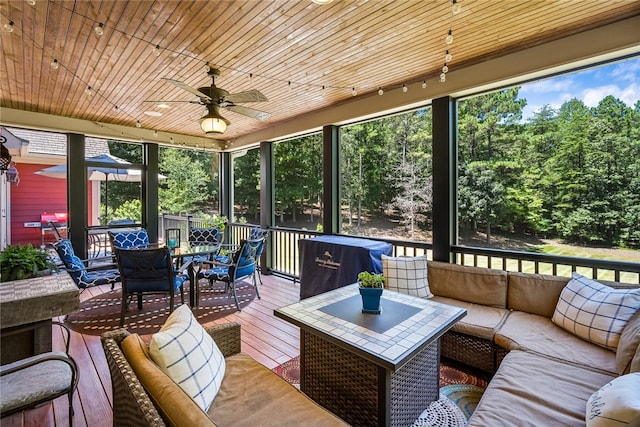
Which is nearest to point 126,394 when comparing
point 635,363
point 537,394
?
point 537,394

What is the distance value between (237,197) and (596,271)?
678cm

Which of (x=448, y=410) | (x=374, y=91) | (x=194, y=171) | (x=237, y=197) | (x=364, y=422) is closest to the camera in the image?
(x=364, y=422)

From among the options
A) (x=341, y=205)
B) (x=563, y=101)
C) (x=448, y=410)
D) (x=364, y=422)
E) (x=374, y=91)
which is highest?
(x=374, y=91)

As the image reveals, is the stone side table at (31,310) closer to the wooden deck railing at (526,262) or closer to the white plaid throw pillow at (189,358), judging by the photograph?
the white plaid throw pillow at (189,358)

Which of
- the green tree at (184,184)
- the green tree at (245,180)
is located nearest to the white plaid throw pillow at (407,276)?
the green tree at (245,180)

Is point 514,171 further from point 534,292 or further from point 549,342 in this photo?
point 549,342

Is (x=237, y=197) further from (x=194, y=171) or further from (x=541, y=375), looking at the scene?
(x=541, y=375)

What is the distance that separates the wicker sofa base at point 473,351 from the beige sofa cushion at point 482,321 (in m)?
0.07

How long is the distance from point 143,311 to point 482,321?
158 inches

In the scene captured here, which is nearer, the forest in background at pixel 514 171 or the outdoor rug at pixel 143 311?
the forest in background at pixel 514 171

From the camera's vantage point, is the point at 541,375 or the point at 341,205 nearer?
the point at 541,375

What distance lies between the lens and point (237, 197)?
24.8ft

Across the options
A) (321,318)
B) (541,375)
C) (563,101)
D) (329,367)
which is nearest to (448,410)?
(541,375)

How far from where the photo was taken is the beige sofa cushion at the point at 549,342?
74.4 inches
